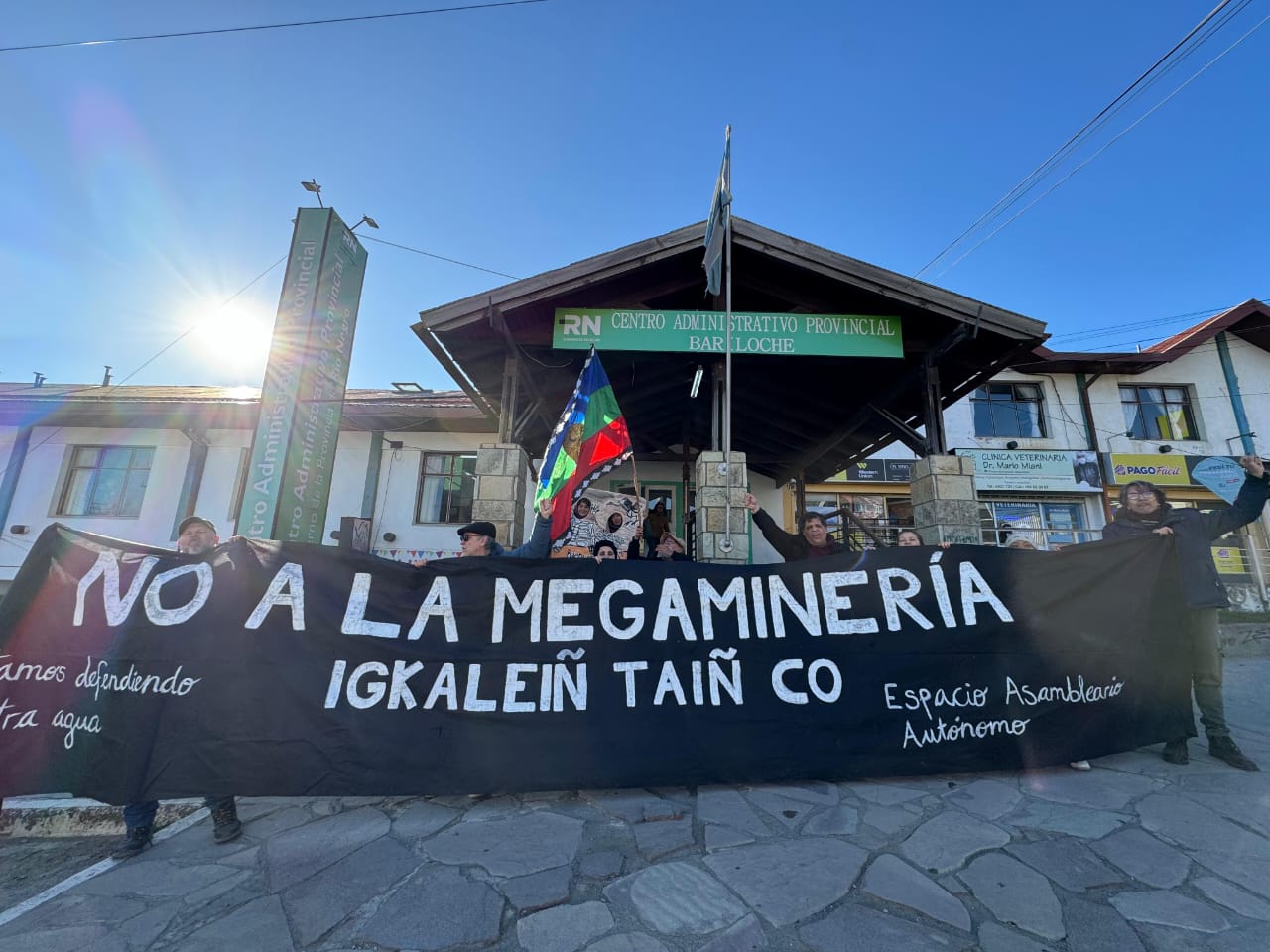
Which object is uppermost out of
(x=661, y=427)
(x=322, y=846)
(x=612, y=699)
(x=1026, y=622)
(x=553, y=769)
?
(x=661, y=427)

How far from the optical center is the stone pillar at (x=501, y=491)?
516cm

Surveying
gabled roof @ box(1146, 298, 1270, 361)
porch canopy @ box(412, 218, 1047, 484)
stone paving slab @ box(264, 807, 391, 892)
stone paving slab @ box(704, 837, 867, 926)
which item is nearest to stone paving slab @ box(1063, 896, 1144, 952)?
stone paving slab @ box(704, 837, 867, 926)

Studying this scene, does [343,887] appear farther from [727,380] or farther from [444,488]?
[444,488]

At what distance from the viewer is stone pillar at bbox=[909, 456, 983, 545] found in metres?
5.35

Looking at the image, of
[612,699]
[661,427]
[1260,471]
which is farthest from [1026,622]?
[661,427]

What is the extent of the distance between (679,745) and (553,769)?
0.71 metres

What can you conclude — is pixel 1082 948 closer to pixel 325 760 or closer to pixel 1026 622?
pixel 1026 622

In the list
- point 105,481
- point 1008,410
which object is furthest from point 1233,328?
point 105,481

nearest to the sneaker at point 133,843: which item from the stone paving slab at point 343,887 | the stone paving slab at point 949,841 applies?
the stone paving slab at point 343,887

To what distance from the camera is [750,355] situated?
606 centimetres

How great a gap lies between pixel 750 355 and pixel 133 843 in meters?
6.19

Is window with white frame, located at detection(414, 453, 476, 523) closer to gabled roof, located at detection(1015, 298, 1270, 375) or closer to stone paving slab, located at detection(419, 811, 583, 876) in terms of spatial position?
stone paving slab, located at detection(419, 811, 583, 876)

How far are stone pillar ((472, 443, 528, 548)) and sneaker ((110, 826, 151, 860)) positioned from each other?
2967 millimetres

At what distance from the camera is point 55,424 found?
11039 millimetres
